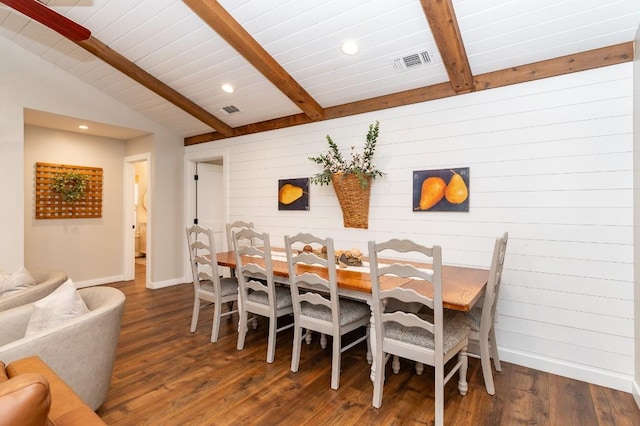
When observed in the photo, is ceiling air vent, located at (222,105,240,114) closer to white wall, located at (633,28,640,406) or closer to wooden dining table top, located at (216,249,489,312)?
wooden dining table top, located at (216,249,489,312)

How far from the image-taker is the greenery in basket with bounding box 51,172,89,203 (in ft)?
15.9

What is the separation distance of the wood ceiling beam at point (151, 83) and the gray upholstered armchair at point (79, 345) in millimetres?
2668

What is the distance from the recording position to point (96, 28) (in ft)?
10.7

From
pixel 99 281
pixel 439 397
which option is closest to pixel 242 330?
pixel 439 397

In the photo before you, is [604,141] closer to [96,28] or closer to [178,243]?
[96,28]

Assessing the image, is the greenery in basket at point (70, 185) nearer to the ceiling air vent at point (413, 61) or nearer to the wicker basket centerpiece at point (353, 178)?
the wicker basket centerpiece at point (353, 178)

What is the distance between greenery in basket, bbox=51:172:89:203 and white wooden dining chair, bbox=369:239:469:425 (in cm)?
494

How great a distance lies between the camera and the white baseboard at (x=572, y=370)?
2359 mm

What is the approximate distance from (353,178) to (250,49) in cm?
155

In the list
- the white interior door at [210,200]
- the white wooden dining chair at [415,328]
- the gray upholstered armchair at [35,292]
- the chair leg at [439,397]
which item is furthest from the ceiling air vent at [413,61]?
the white interior door at [210,200]

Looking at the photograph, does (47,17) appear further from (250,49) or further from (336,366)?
(336,366)

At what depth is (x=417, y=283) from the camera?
7.73 ft

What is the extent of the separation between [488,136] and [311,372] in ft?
8.06

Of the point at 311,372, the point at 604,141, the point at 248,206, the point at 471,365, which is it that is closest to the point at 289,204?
the point at 248,206
